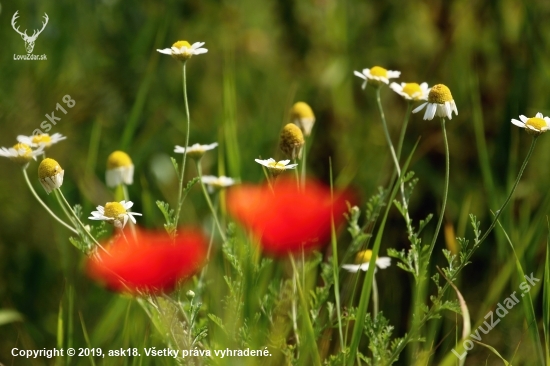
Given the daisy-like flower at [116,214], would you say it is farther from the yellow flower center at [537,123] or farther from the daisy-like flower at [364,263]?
the yellow flower center at [537,123]

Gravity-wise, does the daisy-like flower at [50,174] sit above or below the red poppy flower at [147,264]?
above

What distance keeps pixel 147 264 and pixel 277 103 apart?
0.99 meters

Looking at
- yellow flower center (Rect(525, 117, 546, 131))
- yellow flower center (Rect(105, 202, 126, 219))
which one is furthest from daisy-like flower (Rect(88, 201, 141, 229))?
yellow flower center (Rect(525, 117, 546, 131))

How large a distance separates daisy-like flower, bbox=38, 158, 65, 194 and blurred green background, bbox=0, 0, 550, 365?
0.40 metres

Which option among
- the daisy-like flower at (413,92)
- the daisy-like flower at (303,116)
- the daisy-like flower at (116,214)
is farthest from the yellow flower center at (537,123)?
the daisy-like flower at (116,214)

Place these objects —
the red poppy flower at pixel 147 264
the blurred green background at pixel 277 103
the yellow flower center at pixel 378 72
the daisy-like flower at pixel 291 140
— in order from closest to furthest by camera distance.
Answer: the red poppy flower at pixel 147 264 → the daisy-like flower at pixel 291 140 → the yellow flower center at pixel 378 72 → the blurred green background at pixel 277 103

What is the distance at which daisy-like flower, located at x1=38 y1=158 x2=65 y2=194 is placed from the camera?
629mm

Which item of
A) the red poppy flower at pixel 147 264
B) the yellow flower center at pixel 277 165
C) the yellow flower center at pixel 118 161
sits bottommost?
the red poppy flower at pixel 147 264

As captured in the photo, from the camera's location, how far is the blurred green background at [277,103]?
3.82 feet

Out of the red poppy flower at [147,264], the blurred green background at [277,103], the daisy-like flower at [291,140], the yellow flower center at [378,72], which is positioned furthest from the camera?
the blurred green background at [277,103]

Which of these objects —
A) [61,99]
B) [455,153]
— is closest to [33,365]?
[61,99]

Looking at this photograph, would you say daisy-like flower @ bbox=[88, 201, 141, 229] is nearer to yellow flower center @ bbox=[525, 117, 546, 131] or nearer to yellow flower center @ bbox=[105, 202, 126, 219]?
yellow flower center @ bbox=[105, 202, 126, 219]

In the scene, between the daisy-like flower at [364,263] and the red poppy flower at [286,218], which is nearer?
the red poppy flower at [286,218]

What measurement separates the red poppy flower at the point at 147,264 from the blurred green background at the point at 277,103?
0.40 metres
